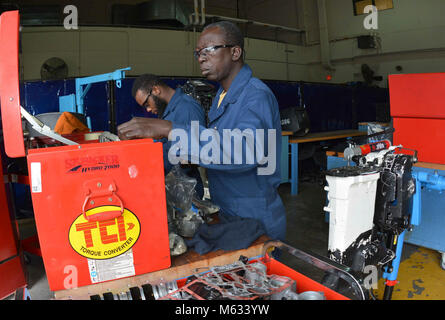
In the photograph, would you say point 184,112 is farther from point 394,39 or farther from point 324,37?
point 324,37

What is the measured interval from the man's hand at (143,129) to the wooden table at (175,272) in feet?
1.36

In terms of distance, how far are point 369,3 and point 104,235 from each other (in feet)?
31.1

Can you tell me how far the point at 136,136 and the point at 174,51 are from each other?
22.0 ft

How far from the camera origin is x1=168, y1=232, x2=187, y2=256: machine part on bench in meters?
1.14

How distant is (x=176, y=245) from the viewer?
3.78 feet

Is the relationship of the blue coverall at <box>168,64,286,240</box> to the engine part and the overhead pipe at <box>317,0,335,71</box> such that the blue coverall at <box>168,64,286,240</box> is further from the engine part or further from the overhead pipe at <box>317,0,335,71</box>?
the overhead pipe at <box>317,0,335,71</box>

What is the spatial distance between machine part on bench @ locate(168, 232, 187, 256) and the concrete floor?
375 mm

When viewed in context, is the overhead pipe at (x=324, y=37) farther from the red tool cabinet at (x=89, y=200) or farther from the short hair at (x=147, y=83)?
the red tool cabinet at (x=89, y=200)

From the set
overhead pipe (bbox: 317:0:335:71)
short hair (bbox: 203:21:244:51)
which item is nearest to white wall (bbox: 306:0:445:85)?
overhead pipe (bbox: 317:0:335:71)

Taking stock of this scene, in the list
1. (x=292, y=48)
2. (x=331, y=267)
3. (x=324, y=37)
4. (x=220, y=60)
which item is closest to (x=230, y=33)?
(x=220, y=60)
